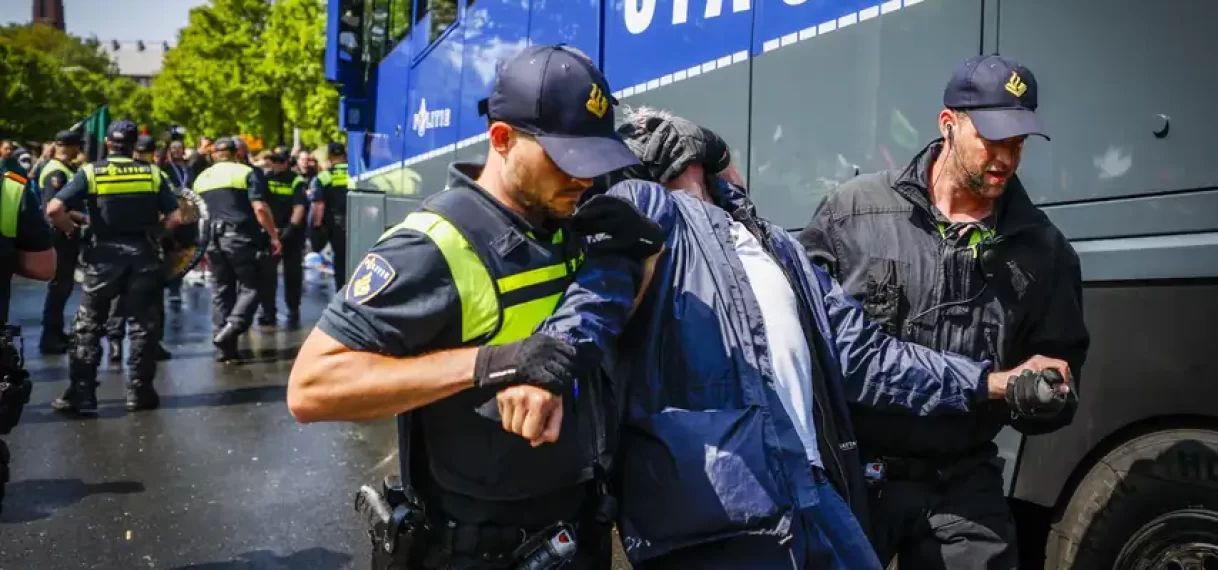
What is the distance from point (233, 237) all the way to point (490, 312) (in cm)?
854

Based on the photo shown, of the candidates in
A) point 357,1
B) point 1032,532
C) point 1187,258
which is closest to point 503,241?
point 1187,258

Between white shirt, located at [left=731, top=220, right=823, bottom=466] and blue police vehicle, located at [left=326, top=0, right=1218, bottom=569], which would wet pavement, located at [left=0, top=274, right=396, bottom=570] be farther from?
white shirt, located at [left=731, top=220, right=823, bottom=466]

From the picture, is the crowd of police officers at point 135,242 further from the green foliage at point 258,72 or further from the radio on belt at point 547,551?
the green foliage at point 258,72

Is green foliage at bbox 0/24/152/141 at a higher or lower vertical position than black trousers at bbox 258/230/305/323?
higher

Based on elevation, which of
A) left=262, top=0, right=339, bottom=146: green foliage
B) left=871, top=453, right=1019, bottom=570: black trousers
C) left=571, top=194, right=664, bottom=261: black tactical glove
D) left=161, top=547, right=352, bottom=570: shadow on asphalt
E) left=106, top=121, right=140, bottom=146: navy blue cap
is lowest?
left=161, top=547, right=352, bottom=570: shadow on asphalt

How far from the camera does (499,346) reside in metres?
1.81

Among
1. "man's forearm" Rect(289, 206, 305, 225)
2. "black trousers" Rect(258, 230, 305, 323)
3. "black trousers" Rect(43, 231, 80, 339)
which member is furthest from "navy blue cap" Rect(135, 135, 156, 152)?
"man's forearm" Rect(289, 206, 305, 225)

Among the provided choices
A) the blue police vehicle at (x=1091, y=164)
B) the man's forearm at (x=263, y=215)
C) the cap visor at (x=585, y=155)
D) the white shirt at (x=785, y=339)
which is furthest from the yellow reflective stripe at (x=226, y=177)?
the cap visor at (x=585, y=155)

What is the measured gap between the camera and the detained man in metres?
1.94

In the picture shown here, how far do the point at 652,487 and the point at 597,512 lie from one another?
0.19 m

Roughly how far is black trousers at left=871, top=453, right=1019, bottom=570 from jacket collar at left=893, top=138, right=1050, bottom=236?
0.60 m

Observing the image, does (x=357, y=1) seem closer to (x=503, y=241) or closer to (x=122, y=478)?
(x=122, y=478)

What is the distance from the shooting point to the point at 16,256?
433 cm

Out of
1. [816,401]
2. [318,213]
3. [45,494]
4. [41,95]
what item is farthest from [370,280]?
[41,95]
